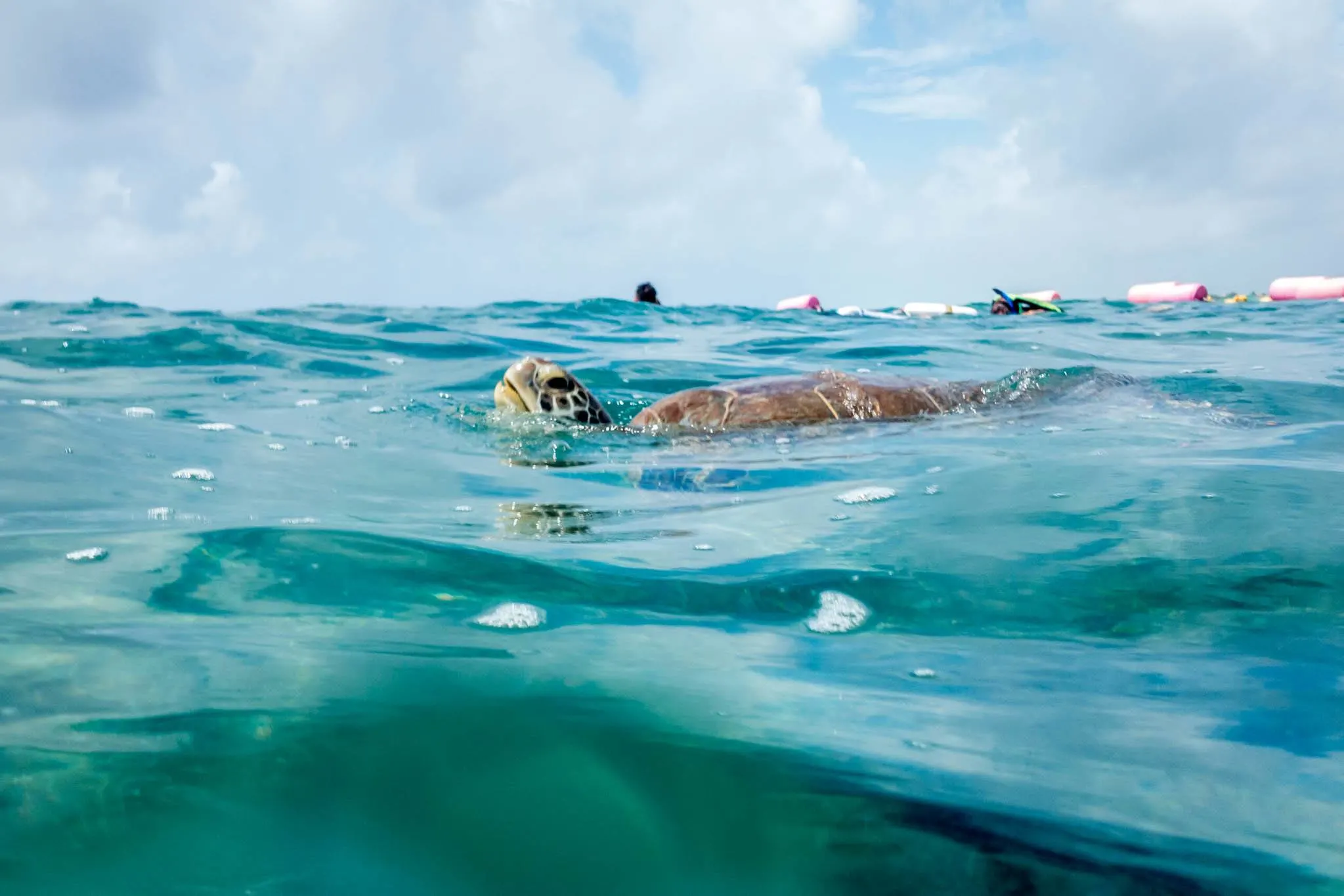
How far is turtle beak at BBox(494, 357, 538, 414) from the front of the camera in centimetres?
674

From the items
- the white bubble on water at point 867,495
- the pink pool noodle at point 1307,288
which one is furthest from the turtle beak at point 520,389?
the pink pool noodle at point 1307,288

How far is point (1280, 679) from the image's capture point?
6.50 feet

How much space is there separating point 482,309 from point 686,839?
78.1ft

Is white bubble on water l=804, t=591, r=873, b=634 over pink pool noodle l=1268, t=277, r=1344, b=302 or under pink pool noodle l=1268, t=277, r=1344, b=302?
under

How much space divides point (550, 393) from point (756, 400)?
1.41 meters

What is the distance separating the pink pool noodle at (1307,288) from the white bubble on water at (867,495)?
2549cm

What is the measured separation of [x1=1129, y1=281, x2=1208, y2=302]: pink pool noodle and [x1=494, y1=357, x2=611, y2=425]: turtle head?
2439cm

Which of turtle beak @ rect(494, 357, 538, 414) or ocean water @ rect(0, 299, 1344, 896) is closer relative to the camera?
ocean water @ rect(0, 299, 1344, 896)

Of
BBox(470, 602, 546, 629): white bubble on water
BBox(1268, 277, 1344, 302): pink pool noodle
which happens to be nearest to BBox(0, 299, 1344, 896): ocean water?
BBox(470, 602, 546, 629): white bubble on water

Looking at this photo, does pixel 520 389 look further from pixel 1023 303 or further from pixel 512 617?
pixel 1023 303

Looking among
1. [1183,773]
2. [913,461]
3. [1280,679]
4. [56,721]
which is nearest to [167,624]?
[56,721]

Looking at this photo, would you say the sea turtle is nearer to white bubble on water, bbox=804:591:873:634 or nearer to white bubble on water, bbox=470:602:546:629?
white bubble on water, bbox=804:591:873:634

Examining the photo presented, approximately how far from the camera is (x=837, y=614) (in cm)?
248

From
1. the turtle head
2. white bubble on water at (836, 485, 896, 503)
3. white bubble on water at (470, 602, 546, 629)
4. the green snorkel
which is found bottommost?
white bubble on water at (470, 602, 546, 629)
